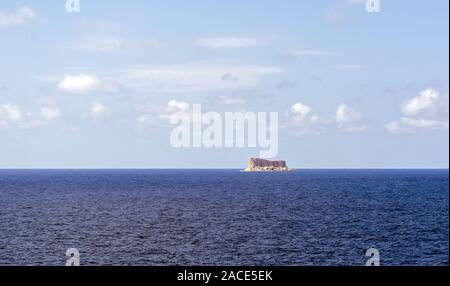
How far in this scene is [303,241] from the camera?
74188 mm

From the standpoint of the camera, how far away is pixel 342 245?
236 ft

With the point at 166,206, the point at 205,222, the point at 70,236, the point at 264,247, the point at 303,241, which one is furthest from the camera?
the point at 166,206
